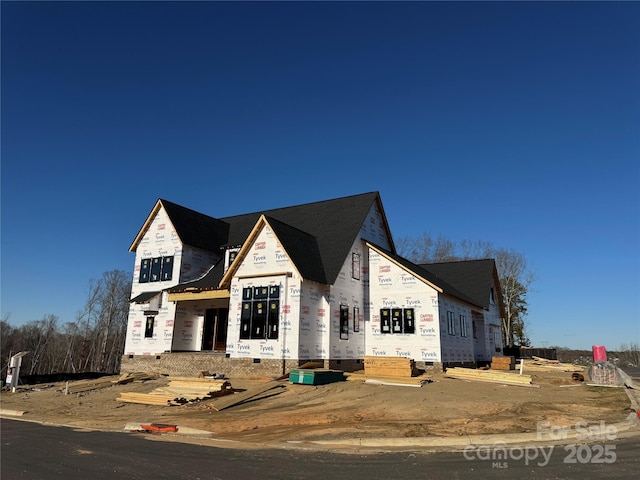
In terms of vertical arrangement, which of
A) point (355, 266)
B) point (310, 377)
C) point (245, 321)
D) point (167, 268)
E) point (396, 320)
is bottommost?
point (310, 377)

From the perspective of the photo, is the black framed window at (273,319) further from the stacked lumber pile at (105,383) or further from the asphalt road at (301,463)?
the asphalt road at (301,463)

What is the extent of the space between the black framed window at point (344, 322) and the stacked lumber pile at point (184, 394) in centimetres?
805

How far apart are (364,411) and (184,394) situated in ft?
25.8

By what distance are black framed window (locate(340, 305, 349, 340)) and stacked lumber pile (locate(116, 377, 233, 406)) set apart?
8050mm

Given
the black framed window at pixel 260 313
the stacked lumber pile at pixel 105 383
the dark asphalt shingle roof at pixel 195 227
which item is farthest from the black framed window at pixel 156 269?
the black framed window at pixel 260 313

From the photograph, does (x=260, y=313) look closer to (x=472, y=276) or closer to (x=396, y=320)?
(x=396, y=320)

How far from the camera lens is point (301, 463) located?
27.1ft

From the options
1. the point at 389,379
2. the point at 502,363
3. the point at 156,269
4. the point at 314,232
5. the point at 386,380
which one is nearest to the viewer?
the point at 386,380

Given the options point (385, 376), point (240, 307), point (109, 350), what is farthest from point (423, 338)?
point (109, 350)

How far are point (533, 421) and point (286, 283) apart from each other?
1343 cm

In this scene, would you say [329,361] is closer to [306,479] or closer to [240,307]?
[240,307]

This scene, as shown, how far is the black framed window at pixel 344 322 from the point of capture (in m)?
24.4

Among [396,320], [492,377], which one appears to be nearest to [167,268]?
[396,320]

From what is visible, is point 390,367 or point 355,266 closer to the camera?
point 390,367
